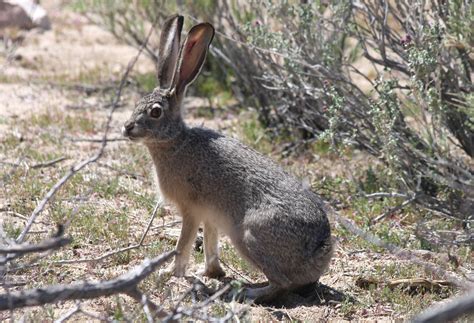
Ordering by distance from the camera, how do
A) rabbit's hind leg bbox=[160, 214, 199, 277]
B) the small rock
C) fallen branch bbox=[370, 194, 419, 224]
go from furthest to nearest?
the small rock < fallen branch bbox=[370, 194, 419, 224] < rabbit's hind leg bbox=[160, 214, 199, 277]

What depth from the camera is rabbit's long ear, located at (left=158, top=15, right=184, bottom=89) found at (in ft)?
17.1

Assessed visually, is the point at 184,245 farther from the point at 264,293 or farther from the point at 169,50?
the point at 169,50

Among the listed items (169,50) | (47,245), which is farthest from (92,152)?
(47,245)

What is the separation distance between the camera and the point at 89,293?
3.43m

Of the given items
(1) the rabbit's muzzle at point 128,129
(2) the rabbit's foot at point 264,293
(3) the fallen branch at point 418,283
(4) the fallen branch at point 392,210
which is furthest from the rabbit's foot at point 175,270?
(4) the fallen branch at point 392,210

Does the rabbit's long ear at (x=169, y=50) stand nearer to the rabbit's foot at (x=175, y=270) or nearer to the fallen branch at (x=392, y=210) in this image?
the rabbit's foot at (x=175, y=270)

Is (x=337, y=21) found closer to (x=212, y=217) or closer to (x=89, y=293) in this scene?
(x=212, y=217)

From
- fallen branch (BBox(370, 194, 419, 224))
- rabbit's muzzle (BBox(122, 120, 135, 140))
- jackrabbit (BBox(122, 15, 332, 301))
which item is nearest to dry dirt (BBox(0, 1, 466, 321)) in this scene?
jackrabbit (BBox(122, 15, 332, 301))

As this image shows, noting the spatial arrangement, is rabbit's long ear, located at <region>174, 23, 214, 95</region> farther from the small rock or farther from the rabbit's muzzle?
the small rock

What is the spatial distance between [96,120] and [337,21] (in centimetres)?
275

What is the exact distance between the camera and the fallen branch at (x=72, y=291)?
3252 mm

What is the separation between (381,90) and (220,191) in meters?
1.50

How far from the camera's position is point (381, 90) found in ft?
18.7

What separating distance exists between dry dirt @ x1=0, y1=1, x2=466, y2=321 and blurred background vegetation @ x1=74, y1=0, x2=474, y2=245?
54 centimetres
